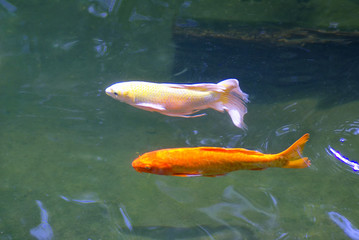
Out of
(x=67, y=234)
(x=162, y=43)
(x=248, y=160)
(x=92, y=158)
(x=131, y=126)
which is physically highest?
(x=162, y=43)

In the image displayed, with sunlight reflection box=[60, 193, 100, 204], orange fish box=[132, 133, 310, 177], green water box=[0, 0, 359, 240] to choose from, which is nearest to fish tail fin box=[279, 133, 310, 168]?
orange fish box=[132, 133, 310, 177]

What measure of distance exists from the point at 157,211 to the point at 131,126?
106cm

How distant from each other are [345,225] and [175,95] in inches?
73.1

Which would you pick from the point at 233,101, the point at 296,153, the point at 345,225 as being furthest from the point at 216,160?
the point at 345,225

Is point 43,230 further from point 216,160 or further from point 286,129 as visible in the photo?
point 286,129

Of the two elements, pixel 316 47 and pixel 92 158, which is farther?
pixel 316 47

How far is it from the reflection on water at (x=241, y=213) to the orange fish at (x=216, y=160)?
489 millimetres

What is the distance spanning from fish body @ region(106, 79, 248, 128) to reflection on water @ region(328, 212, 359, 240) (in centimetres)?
118

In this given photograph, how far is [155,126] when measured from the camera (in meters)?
3.24

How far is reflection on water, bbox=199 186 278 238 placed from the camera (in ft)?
8.11

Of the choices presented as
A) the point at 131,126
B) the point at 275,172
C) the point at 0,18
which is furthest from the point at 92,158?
the point at 0,18

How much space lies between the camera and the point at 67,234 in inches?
94.9

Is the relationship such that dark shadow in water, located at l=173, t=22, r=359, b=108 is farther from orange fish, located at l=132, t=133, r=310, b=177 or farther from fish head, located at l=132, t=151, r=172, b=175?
fish head, located at l=132, t=151, r=172, b=175

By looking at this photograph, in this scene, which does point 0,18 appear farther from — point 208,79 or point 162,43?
point 208,79
